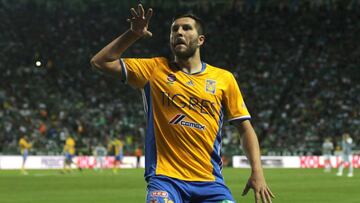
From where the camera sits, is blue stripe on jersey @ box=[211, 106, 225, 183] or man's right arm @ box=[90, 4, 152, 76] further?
blue stripe on jersey @ box=[211, 106, 225, 183]

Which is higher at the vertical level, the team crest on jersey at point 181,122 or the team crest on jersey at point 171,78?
the team crest on jersey at point 171,78

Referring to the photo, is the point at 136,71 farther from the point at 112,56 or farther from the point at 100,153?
the point at 100,153

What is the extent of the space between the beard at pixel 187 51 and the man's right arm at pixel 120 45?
352mm

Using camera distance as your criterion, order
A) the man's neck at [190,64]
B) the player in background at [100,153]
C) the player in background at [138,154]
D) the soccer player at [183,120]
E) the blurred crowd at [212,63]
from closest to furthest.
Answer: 1. the soccer player at [183,120]
2. the man's neck at [190,64]
3. the player in background at [100,153]
4. the player in background at [138,154]
5. the blurred crowd at [212,63]

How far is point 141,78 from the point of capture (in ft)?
24.4

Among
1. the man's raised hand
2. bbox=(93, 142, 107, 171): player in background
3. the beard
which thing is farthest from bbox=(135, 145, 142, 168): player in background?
the man's raised hand

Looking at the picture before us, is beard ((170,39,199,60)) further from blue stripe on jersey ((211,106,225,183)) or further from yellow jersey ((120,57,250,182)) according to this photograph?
blue stripe on jersey ((211,106,225,183))

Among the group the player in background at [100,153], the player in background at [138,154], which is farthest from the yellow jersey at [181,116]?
the player in background at [138,154]

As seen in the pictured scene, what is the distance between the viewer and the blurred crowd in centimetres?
5256

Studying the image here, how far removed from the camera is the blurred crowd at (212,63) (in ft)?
172

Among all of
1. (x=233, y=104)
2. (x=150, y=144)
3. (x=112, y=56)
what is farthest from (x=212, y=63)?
(x=112, y=56)

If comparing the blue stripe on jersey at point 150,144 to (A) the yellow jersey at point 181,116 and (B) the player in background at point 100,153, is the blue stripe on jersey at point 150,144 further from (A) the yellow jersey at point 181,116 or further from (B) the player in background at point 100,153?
(B) the player in background at point 100,153

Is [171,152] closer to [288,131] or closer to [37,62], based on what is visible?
[37,62]

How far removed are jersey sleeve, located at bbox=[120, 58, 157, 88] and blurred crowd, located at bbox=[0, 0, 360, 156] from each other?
42034 mm
